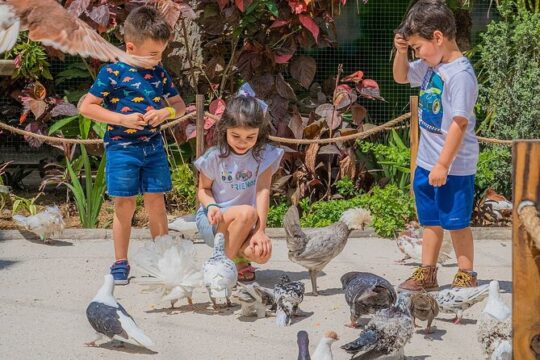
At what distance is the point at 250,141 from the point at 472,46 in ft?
13.4

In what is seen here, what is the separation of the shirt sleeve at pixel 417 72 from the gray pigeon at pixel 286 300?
1.43 meters

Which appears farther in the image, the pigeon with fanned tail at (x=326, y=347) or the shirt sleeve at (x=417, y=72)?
the shirt sleeve at (x=417, y=72)

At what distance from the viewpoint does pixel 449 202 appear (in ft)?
16.4

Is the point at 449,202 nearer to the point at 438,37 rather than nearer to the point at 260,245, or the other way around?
the point at 438,37

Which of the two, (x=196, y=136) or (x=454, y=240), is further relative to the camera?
(x=196, y=136)

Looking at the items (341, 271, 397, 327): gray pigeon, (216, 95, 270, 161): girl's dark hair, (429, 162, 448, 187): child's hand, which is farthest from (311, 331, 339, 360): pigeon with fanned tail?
(216, 95, 270, 161): girl's dark hair

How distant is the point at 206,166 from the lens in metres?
5.25

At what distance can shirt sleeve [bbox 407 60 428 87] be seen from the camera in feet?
17.4

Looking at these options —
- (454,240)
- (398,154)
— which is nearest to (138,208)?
(398,154)

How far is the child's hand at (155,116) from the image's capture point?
518 cm

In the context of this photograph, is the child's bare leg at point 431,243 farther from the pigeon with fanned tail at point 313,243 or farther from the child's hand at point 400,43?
the child's hand at point 400,43

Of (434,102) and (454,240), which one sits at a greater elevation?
(434,102)

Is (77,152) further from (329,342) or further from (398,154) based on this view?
(329,342)

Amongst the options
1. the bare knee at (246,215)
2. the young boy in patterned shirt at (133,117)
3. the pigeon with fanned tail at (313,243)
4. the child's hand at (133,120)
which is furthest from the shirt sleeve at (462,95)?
the child's hand at (133,120)
